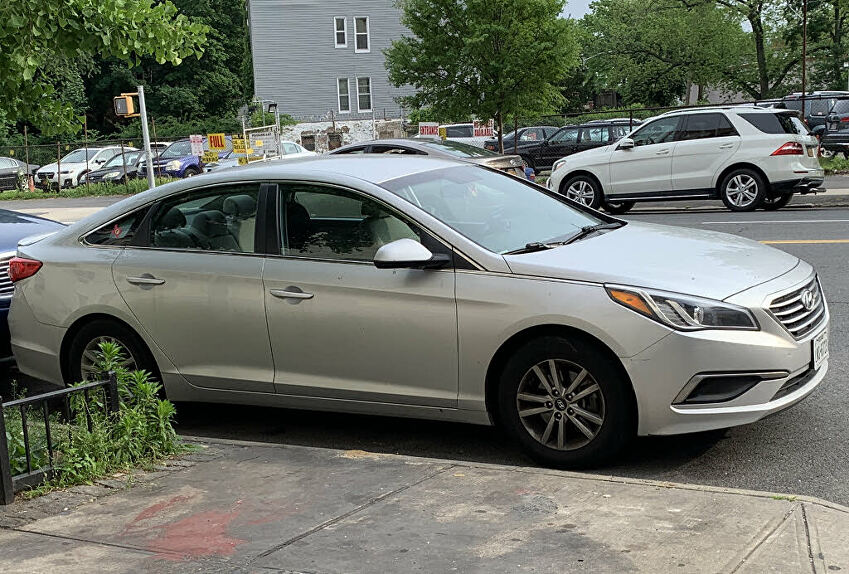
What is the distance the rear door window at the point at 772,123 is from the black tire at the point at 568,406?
13964 millimetres

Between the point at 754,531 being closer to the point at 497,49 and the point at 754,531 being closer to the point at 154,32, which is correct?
the point at 154,32

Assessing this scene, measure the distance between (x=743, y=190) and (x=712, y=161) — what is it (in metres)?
0.72

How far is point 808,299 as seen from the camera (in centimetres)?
549

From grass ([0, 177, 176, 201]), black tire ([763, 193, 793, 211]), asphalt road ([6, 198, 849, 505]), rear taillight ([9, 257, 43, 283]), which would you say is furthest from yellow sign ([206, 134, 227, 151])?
asphalt road ([6, 198, 849, 505])

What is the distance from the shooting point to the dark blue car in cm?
774

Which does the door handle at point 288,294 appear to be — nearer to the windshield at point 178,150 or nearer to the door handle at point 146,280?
the door handle at point 146,280

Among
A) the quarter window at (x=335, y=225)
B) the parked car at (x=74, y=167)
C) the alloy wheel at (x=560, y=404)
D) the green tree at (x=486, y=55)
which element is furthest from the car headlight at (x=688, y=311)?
A: the parked car at (x=74, y=167)

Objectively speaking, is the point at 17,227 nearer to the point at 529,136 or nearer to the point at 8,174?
the point at 529,136

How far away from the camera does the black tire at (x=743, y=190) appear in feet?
59.2

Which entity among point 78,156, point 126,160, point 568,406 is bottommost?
point 568,406

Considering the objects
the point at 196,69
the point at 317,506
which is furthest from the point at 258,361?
the point at 196,69

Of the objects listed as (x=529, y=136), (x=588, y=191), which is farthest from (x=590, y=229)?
(x=529, y=136)

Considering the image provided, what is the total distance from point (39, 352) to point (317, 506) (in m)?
2.94

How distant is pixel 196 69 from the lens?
2506 inches
